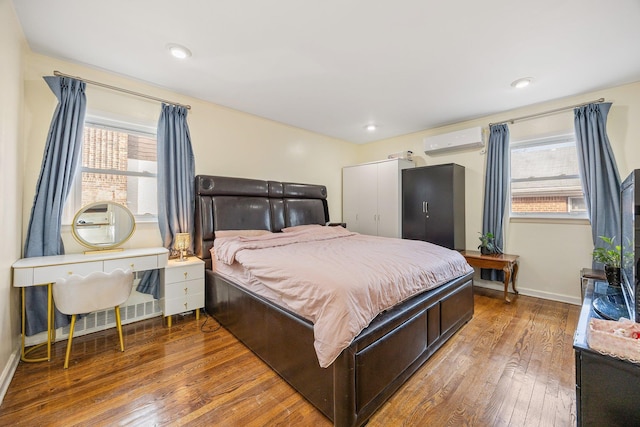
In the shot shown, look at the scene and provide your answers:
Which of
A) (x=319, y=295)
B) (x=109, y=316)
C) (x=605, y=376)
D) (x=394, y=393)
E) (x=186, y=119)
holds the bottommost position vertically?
(x=394, y=393)

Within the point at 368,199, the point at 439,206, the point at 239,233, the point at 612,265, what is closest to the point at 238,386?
the point at 239,233

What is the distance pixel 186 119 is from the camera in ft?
10.7

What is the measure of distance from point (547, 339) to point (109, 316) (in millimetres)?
4385

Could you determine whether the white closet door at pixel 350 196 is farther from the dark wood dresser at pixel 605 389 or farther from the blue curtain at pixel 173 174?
the dark wood dresser at pixel 605 389

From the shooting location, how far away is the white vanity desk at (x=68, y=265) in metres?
2.02

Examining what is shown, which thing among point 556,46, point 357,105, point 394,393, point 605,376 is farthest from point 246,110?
point 605,376

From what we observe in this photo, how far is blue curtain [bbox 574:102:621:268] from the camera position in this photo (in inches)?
119

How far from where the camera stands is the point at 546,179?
3643 millimetres

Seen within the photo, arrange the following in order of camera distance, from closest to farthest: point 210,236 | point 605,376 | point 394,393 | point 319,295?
point 605,376 < point 319,295 < point 394,393 < point 210,236

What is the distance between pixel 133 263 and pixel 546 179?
5187 millimetres

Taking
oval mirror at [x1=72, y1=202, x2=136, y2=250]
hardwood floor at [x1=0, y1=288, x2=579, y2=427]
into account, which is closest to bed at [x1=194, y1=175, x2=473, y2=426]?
hardwood floor at [x1=0, y1=288, x2=579, y2=427]

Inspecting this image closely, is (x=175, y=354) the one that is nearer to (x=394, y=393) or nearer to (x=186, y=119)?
(x=394, y=393)

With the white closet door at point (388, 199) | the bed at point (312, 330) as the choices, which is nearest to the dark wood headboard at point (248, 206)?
the bed at point (312, 330)

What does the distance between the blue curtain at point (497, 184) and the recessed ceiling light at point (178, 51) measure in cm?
410
